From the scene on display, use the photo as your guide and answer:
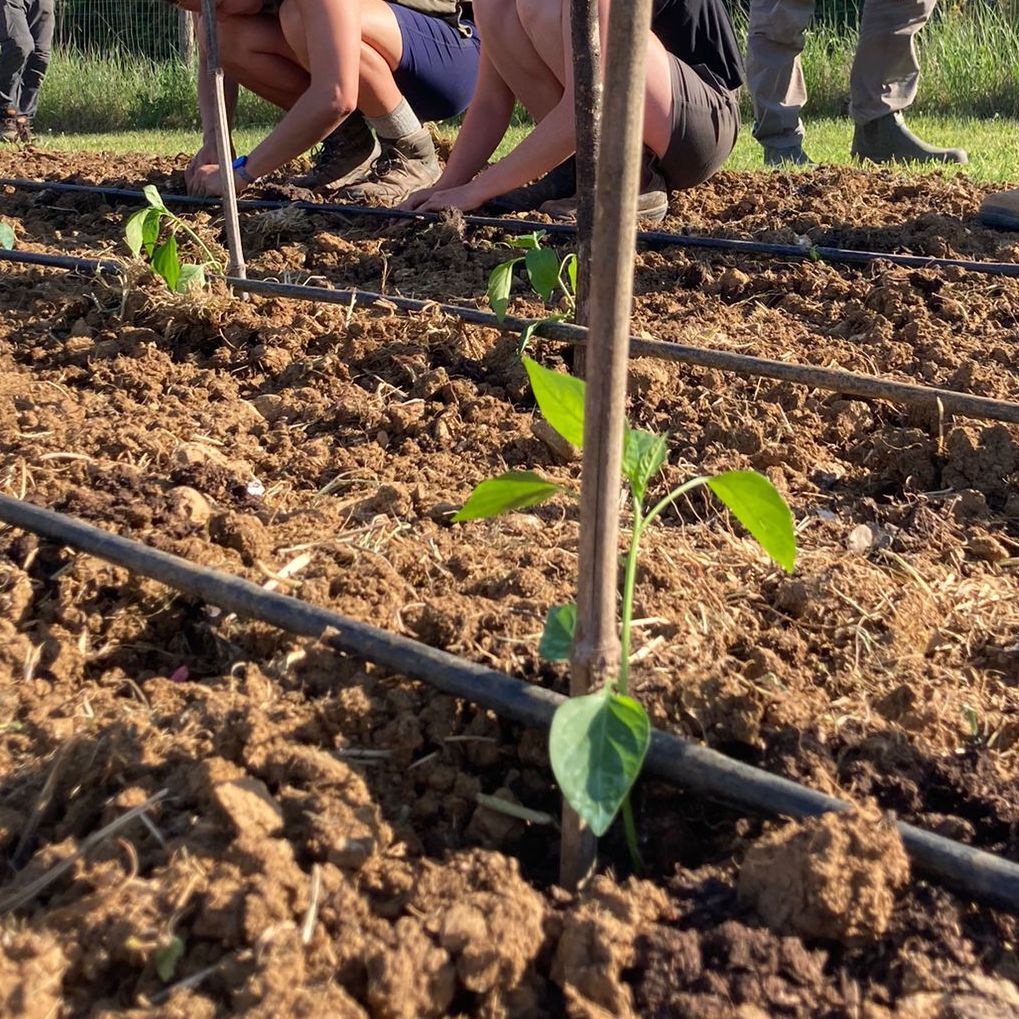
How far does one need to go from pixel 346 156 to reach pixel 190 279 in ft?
7.14

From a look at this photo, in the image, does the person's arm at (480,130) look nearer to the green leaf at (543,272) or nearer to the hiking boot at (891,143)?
the green leaf at (543,272)

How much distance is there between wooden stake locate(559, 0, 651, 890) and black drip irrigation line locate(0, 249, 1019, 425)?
1.21 meters

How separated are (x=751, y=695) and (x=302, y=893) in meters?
0.54

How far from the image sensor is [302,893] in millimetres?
945

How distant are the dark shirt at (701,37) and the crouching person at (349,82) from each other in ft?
3.44

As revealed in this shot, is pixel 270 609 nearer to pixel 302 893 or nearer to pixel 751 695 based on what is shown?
pixel 302 893

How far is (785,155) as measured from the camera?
523 centimetres

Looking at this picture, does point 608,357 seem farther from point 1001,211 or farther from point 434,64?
point 434,64

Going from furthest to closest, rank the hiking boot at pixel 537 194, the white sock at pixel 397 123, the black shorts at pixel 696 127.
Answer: the white sock at pixel 397 123
the hiking boot at pixel 537 194
the black shorts at pixel 696 127

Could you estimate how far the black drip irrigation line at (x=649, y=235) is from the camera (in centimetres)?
296

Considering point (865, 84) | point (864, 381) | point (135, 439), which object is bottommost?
point (135, 439)

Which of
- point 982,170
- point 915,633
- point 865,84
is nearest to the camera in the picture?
point 915,633

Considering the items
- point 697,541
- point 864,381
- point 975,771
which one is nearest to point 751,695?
point 975,771

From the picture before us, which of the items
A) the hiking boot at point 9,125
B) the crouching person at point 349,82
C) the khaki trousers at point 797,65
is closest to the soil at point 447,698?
the crouching person at point 349,82
